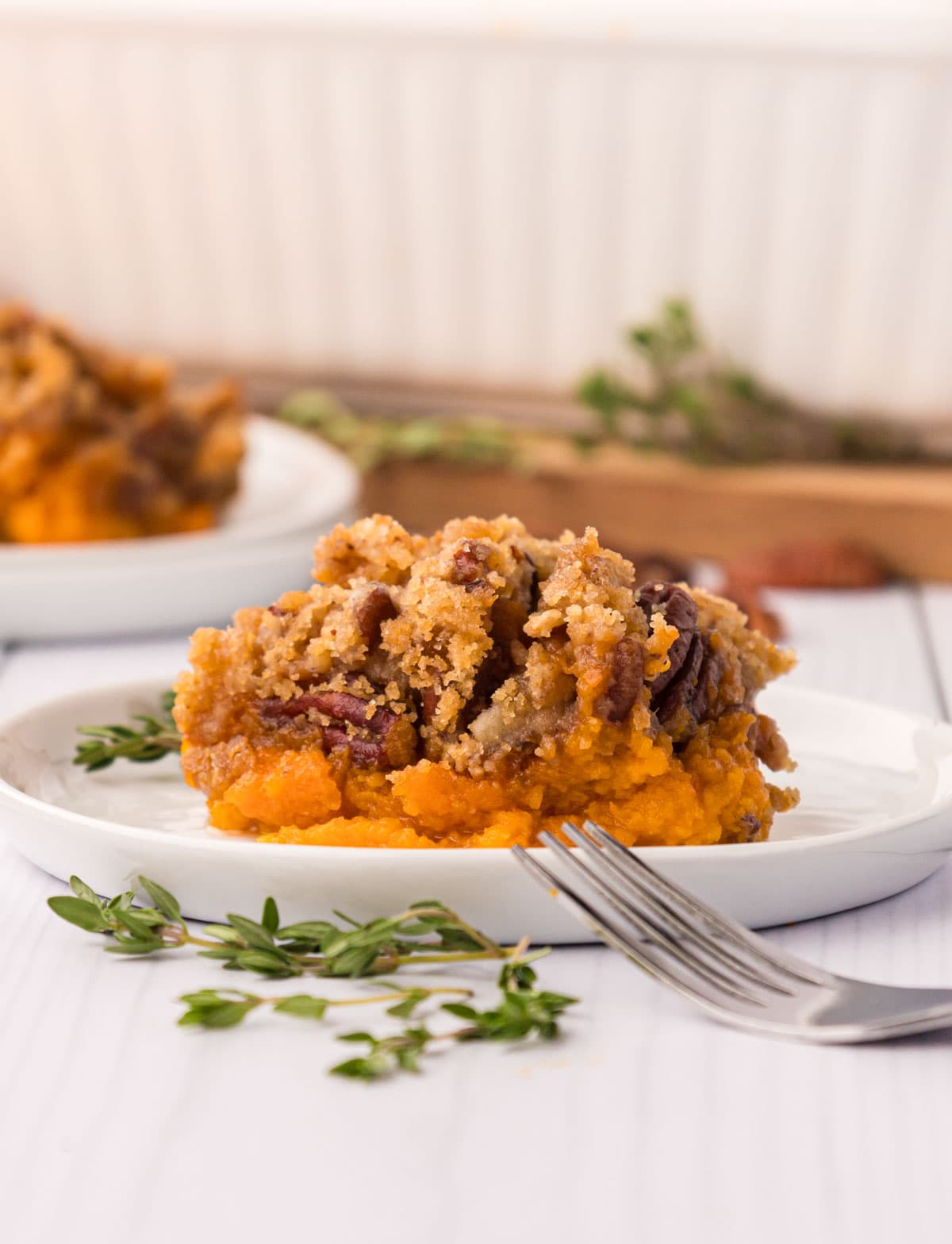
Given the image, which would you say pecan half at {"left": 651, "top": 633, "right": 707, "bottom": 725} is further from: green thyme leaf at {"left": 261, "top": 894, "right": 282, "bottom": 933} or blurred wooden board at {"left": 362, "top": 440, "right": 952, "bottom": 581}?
blurred wooden board at {"left": 362, "top": 440, "right": 952, "bottom": 581}

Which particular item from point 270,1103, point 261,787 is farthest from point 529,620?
point 270,1103

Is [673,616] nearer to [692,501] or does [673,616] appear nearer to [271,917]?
[271,917]

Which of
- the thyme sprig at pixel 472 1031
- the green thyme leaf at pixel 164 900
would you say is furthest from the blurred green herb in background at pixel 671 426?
the thyme sprig at pixel 472 1031

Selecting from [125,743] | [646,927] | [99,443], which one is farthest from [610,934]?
[99,443]

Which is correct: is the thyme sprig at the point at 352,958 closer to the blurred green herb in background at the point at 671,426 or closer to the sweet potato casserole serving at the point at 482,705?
the sweet potato casserole serving at the point at 482,705

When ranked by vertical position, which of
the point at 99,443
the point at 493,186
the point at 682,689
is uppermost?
the point at 682,689

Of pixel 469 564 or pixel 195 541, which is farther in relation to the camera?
pixel 195 541

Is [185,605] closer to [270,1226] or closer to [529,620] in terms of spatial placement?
[529,620]
